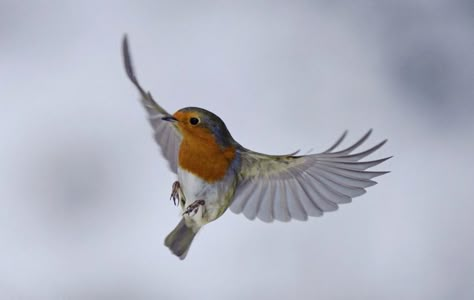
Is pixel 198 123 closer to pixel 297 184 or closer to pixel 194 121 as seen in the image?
pixel 194 121

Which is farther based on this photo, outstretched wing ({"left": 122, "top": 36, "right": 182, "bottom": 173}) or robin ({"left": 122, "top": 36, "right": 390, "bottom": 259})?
outstretched wing ({"left": 122, "top": 36, "right": 182, "bottom": 173})

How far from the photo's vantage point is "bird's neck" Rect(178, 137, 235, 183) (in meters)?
0.64

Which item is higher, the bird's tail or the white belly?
the white belly

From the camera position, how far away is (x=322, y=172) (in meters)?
0.75

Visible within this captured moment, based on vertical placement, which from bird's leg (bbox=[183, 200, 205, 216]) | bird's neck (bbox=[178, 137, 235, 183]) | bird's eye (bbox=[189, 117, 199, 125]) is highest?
bird's eye (bbox=[189, 117, 199, 125])

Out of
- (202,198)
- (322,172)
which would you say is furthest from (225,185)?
(322,172)

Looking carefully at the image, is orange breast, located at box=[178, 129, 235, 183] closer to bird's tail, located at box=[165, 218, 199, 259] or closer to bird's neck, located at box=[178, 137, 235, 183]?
bird's neck, located at box=[178, 137, 235, 183]

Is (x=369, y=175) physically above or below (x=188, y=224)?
above

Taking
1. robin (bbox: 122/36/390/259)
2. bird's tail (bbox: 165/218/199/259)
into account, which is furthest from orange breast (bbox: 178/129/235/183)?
bird's tail (bbox: 165/218/199/259)

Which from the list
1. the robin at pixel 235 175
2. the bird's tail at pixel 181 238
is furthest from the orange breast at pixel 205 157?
the bird's tail at pixel 181 238

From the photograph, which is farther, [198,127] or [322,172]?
[322,172]

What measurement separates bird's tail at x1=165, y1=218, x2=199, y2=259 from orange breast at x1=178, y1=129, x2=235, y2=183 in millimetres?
107

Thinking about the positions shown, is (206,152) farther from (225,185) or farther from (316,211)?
(316,211)

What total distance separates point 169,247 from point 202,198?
0.09 m
